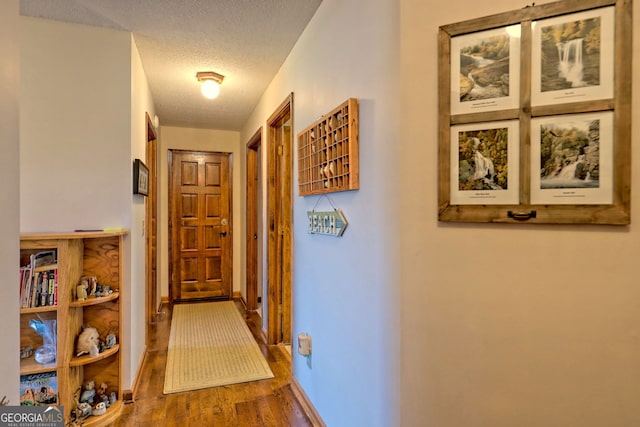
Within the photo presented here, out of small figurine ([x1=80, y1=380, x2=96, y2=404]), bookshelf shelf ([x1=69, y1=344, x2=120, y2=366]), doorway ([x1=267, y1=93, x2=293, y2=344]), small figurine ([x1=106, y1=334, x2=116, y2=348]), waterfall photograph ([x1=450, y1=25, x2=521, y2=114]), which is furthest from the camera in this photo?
doorway ([x1=267, y1=93, x2=293, y2=344])

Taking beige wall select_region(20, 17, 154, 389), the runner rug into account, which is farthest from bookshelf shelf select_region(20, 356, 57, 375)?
the runner rug

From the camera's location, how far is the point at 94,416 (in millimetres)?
2000

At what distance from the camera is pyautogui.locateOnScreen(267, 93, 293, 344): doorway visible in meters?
3.15

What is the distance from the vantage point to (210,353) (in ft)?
9.84

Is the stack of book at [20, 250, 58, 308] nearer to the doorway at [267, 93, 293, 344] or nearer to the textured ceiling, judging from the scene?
the textured ceiling

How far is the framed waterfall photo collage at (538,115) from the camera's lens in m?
0.94

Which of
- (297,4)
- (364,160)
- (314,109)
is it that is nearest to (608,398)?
(364,160)

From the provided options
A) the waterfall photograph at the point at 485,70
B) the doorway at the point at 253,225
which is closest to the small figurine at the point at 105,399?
the doorway at the point at 253,225

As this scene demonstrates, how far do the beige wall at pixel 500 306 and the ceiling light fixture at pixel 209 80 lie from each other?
86.1 inches

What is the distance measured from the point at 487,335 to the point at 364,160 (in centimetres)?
80

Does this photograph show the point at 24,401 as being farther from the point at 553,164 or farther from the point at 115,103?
the point at 553,164

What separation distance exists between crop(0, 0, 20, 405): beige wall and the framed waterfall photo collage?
3.99 ft

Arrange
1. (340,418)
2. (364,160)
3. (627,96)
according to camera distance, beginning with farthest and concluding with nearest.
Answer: (340,418), (364,160), (627,96)

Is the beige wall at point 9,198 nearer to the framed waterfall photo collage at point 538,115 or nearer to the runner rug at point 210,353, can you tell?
the framed waterfall photo collage at point 538,115
